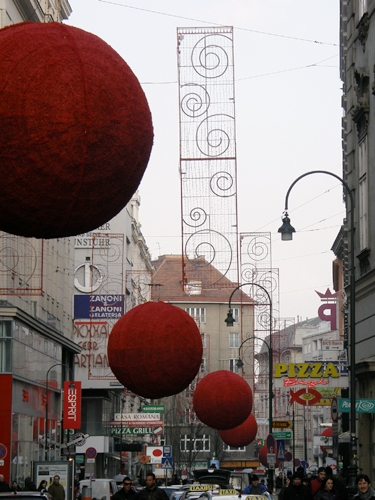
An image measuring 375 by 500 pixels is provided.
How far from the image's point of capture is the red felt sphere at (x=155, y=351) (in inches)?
842

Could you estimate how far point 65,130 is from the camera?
9.76 metres

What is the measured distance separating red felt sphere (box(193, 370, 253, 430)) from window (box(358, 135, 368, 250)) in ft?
17.3

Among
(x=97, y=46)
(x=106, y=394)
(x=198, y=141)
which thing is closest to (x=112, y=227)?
(x=106, y=394)

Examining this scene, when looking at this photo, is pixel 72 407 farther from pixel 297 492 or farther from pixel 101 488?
pixel 297 492

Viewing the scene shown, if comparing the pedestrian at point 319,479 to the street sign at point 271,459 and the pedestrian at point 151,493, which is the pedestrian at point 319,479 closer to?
the pedestrian at point 151,493

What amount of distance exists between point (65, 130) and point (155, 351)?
12108 mm

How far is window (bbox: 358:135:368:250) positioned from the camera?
30.8m

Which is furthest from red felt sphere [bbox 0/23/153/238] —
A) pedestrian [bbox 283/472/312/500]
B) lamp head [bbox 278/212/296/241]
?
lamp head [bbox 278/212/296/241]

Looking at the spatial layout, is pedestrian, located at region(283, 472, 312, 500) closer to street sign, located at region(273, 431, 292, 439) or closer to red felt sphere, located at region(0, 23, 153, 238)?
red felt sphere, located at region(0, 23, 153, 238)

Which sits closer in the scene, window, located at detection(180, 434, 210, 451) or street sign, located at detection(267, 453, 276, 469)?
street sign, located at detection(267, 453, 276, 469)

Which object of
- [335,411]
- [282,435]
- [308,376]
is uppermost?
[308,376]

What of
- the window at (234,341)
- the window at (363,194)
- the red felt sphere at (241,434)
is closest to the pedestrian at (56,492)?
the window at (363,194)

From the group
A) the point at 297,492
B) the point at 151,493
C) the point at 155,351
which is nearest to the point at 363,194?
the point at 155,351

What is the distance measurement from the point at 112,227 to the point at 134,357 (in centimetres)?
6626
